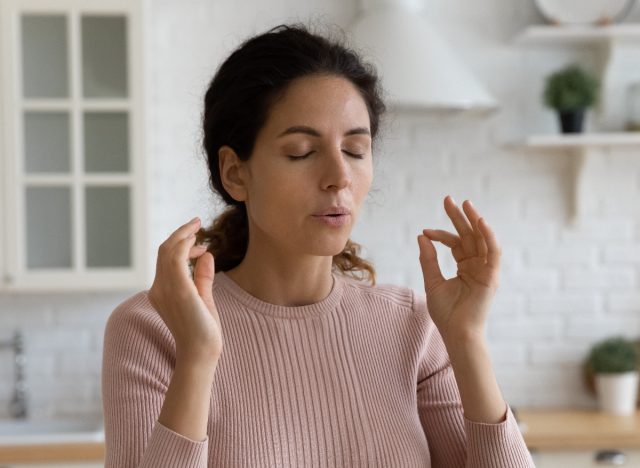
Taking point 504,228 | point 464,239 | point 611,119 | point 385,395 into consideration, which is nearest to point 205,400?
point 385,395

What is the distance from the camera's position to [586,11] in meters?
3.03

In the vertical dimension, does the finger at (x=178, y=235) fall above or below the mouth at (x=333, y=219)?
below

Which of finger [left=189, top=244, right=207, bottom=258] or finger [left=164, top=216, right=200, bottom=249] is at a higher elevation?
finger [left=164, top=216, right=200, bottom=249]

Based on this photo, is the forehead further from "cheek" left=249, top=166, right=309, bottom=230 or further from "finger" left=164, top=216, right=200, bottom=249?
"finger" left=164, top=216, right=200, bottom=249

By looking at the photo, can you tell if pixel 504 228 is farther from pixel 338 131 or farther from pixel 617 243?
pixel 338 131

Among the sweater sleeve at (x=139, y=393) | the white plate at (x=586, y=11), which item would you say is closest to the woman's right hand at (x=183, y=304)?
the sweater sleeve at (x=139, y=393)

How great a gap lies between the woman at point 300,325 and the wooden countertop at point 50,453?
1337mm

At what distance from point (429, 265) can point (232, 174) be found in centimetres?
32

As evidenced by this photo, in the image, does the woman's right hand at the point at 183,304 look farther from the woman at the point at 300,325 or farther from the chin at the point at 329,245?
the chin at the point at 329,245

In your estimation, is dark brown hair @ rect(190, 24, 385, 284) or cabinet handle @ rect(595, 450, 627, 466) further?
cabinet handle @ rect(595, 450, 627, 466)

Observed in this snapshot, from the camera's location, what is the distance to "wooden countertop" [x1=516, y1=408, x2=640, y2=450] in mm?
2695

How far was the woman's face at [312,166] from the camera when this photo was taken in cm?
125

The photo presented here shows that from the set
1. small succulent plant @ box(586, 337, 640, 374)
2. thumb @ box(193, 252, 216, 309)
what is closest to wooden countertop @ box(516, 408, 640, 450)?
small succulent plant @ box(586, 337, 640, 374)

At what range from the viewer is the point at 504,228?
124 inches
